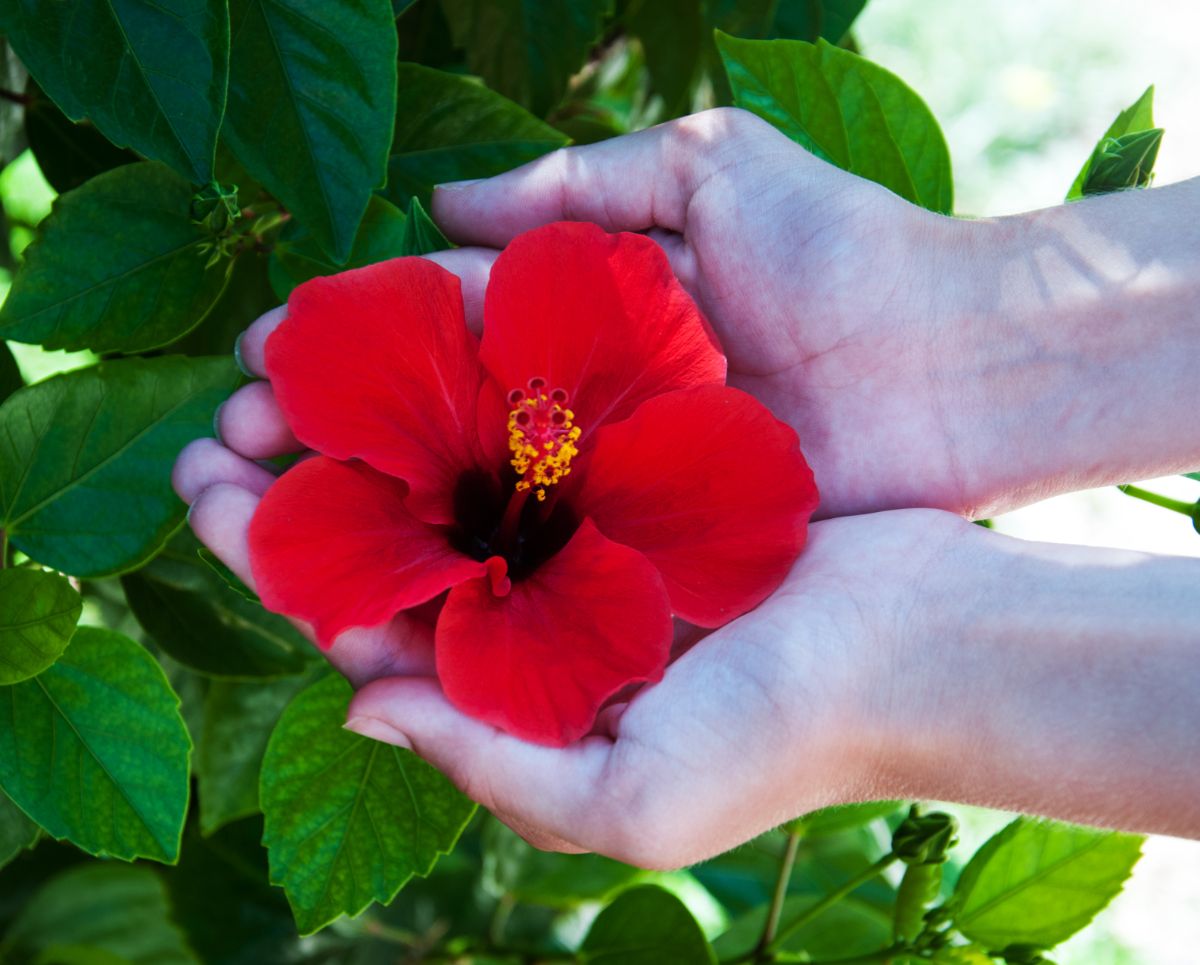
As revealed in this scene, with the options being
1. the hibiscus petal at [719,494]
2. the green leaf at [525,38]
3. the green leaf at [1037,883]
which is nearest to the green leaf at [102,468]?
the hibiscus petal at [719,494]

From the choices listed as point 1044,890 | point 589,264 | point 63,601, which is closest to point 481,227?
point 589,264

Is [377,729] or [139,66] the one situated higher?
[139,66]

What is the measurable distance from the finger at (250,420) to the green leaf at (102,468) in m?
0.03

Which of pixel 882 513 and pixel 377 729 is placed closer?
pixel 377 729

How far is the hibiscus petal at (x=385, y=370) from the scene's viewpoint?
4.15 feet

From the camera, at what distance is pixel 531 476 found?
54.6 inches

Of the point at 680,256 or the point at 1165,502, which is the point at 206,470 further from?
the point at 1165,502

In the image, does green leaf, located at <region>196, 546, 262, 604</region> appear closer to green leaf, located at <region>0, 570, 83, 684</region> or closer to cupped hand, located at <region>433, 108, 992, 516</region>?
green leaf, located at <region>0, 570, 83, 684</region>

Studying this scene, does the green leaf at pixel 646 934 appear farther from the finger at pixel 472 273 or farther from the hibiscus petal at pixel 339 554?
the finger at pixel 472 273

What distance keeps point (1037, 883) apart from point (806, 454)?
56 centimetres

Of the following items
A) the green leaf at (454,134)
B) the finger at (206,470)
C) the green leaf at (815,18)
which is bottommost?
the finger at (206,470)

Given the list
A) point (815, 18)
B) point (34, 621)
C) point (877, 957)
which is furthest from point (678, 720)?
point (815, 18)

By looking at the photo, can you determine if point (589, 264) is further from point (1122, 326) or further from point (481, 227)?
point (1122, 326)

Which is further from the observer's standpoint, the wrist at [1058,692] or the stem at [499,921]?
the stem at [499,921]
